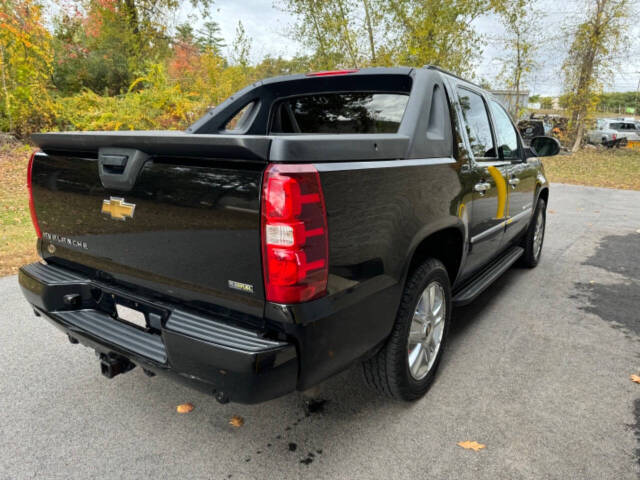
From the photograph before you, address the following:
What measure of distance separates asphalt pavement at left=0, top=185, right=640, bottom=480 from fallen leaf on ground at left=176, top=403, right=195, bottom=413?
0.04 metres

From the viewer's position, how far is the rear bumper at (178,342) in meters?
1.71

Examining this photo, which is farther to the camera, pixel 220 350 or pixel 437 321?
pixel 437 321

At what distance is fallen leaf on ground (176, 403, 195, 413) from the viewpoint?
259cm

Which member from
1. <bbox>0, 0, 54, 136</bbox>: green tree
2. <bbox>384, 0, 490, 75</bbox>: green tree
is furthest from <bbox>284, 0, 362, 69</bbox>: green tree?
<bbox>0, 0, 54, 136</bbox>: green tree

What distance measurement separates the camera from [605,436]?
2404 mm

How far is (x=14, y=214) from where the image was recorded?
7660 millimetres

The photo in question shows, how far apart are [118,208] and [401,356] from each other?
1579mm

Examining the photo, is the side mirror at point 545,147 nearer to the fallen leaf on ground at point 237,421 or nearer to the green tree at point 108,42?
the fallen leaf on ground at point 237,421

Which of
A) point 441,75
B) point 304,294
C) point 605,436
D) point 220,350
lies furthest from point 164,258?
point 605,436

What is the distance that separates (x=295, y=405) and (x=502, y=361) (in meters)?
1.51

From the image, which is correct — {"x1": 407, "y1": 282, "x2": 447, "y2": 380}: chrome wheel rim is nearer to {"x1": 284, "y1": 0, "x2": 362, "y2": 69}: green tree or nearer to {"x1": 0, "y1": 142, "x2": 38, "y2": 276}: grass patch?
{"x1": 0, "y1": 142, "x2": 38, "y2": 276}: grass patch

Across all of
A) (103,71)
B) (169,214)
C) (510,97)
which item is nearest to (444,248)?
(169,214)

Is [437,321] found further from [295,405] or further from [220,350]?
[220,350]

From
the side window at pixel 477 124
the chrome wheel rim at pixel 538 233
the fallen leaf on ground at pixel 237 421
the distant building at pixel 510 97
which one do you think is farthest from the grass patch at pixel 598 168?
the fallen leaf on ground at pixel 237 421
